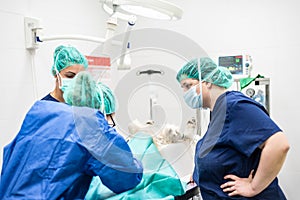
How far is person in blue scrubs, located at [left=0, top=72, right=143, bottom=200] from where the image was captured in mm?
927

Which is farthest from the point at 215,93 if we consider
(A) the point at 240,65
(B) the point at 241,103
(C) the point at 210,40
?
(C) the point at 210,40

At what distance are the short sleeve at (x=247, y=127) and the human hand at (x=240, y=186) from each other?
4.8 inches

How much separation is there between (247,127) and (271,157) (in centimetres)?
13

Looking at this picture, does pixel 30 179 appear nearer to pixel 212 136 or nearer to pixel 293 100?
pixel 212 136

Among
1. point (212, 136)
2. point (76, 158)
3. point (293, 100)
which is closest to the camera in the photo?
point (76, 158)

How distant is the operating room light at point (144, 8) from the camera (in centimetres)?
93

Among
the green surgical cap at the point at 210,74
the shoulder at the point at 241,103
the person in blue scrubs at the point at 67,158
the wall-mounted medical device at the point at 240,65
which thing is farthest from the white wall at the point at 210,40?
the shoulder at the point at 241,103

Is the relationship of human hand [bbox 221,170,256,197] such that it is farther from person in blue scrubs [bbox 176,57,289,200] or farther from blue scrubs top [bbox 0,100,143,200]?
blue scrubs top [bbox 0,100,143,200]

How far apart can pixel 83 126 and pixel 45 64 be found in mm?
1242

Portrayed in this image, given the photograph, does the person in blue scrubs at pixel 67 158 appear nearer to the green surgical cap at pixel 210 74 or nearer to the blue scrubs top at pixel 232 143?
the blue scrubs top at pixel 232 143

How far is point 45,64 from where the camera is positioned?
2045 mm

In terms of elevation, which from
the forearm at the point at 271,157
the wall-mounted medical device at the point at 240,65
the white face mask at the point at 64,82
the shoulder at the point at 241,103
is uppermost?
the wall-mounted medical device at the point at 240,65

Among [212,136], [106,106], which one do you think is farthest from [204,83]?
[106,106]

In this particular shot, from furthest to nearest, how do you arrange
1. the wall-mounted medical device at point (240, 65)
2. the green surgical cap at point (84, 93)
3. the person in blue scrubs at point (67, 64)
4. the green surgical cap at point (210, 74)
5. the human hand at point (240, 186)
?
the wall-mounted medical device at point (240, 65), the person in blue scrubs at point (67, 64), the green surgical cap at point (210, 74), the human hand at point (240, 186), the green surgical cap at point (84, 93)
